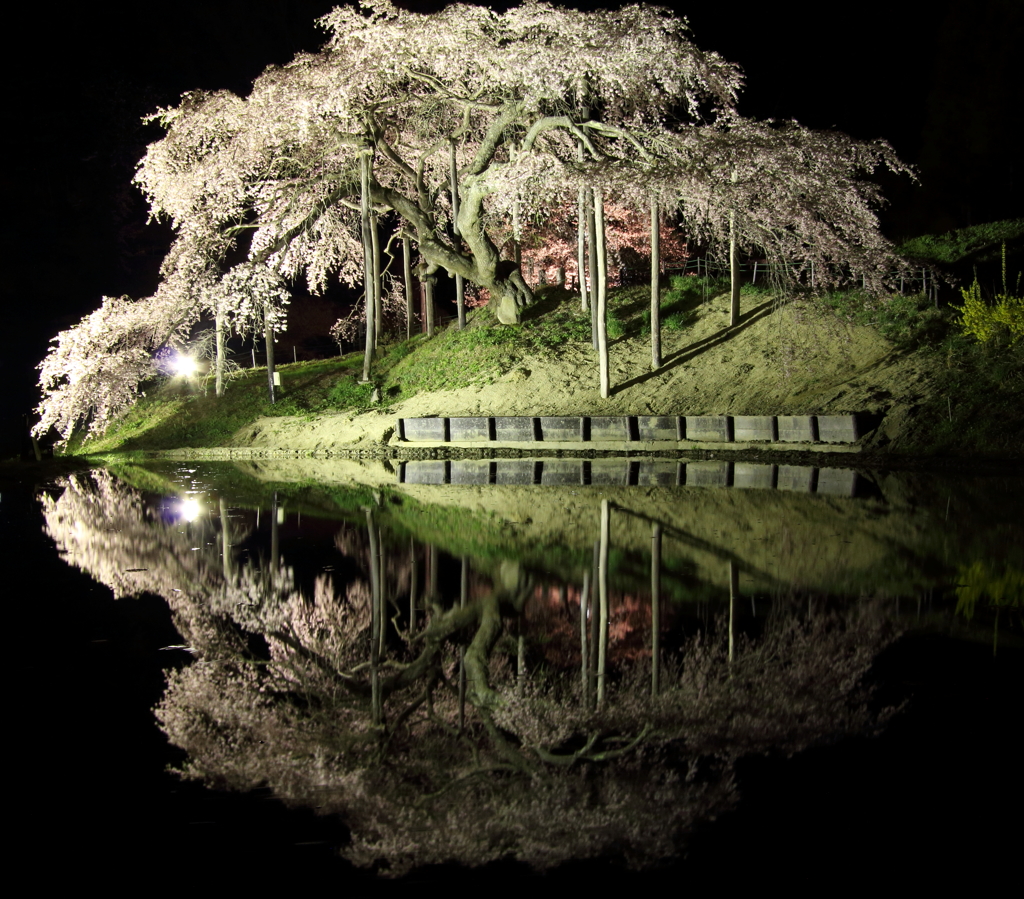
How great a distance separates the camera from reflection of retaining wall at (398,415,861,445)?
2205cm

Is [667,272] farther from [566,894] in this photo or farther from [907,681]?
[566,894]

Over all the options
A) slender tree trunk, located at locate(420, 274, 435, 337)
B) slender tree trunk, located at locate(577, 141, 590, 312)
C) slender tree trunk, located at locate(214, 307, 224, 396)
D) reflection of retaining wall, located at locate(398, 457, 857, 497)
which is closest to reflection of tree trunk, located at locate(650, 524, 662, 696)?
reflection of retaining wall, located at locate(398, 457, 857, 497)

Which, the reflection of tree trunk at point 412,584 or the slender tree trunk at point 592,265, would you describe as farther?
the slender tree trunk at point 592,265

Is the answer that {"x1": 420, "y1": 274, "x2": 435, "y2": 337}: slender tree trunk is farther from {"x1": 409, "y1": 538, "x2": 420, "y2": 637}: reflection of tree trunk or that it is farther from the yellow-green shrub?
{"x1": 409, "y1": 538, "x2": 420, "y2": 637}: reflection of tree trunk

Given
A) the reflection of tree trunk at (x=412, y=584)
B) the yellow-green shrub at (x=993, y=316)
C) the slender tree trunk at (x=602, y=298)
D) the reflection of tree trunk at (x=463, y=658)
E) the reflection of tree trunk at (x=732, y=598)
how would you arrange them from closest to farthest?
the reflection of tree trunk at (x=463, y=658), the reflection of tree trunk at (x=732, y=598), the reflection of tree trunk at (x=412, y=584), the yellow-green shrub at (x=993, y=316), the slender tree trunk at (x=602, y=298)

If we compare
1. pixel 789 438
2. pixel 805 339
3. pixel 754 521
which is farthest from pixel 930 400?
pixel 754 521

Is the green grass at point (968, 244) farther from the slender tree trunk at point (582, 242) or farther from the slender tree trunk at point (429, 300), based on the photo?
the slender tree trunk at point (429, 300)

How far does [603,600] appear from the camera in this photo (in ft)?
27.0

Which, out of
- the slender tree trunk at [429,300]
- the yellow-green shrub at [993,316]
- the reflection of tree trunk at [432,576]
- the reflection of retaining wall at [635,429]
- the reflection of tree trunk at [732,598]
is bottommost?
the reflection of tree trunk at [432,576]

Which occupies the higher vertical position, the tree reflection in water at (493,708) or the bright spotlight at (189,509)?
the tree reflection in water at (493,708)

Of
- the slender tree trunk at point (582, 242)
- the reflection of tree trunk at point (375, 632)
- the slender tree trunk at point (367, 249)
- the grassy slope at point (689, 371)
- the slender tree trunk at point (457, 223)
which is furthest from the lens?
the slender tree trunk at point (457, 223)

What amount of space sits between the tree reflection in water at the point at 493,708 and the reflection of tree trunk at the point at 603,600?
2 cm

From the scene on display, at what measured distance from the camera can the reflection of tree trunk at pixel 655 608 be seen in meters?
6.24

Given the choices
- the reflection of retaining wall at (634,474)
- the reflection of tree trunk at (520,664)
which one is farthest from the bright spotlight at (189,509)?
the reflection of tree trunk at (520,664)
